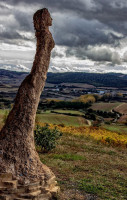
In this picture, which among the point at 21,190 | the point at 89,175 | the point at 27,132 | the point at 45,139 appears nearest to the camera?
the point at 21,190

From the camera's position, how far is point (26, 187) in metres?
10.8

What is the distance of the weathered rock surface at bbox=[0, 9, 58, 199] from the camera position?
37.1ft

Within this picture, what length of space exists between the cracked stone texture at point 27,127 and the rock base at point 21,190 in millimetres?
252

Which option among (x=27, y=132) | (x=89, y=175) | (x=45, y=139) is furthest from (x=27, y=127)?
(x=45, y=139)

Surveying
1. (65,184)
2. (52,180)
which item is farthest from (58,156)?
(52,180)

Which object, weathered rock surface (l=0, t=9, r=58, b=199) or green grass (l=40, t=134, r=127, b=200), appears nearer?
weathered rock surface (l=0, t=9, r=58, b=199)

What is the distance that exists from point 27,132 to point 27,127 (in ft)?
0.84

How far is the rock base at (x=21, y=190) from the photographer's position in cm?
1045

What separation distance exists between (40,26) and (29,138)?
630 cm

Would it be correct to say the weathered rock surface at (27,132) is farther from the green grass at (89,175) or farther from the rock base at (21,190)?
the green grass at (89,175)

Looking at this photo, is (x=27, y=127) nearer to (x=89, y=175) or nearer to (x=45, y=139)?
(x=89, y=175)

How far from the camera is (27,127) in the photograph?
12.1 m

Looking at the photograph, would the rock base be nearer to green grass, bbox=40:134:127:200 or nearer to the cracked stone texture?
the cracked stone texture

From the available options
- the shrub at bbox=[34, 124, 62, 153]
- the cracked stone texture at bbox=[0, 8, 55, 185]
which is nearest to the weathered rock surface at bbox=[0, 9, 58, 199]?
the cracked stone texture at bbox=[0, 8, 55, 185]
